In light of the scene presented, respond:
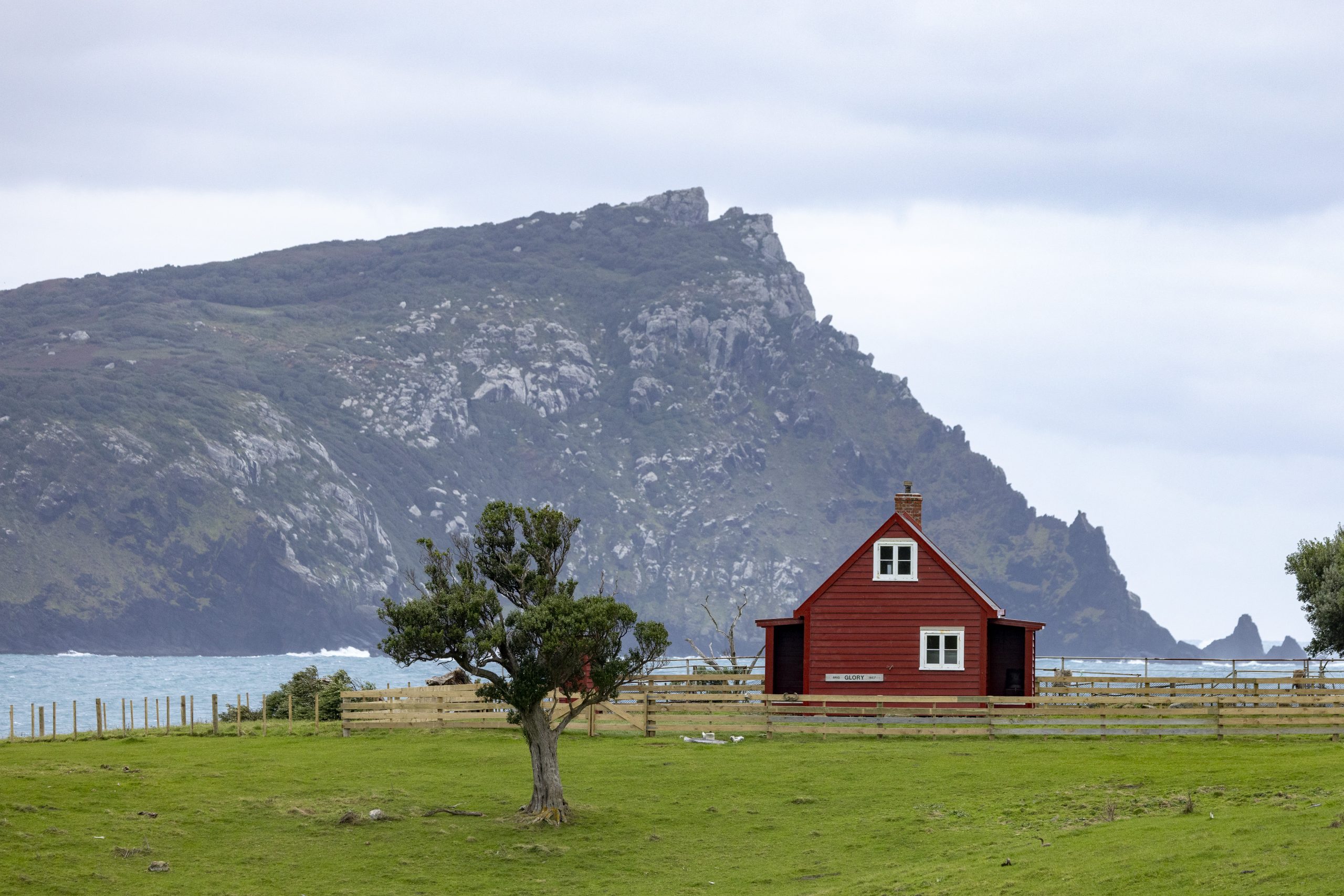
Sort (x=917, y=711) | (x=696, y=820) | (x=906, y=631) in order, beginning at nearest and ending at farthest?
(x=696, y=820), (x=917, y=711), (x=906, y=631)

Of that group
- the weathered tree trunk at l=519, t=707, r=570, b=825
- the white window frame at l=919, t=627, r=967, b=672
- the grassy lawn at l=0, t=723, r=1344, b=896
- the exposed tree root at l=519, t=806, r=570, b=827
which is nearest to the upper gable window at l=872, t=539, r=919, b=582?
the white window frame at l=919, t=627, r=967, b=672

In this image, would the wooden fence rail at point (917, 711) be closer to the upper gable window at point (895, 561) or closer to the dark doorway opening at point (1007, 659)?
the dark doorway opening at point (1007, 659)

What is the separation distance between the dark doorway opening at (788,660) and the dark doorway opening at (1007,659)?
23.4 ft

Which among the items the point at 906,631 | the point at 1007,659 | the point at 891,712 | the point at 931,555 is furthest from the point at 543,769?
the point at 1007,659

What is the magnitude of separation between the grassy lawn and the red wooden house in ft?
32.2

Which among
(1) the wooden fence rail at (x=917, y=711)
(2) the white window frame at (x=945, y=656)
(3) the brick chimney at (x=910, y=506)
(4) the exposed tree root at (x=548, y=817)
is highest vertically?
(3) the brick chimney at (x=910, y=506)

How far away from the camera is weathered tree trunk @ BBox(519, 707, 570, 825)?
35.1 metres

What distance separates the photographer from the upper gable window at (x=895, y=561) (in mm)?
56594

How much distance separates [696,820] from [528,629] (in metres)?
6.08

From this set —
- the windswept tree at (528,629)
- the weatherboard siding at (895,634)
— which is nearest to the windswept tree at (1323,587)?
the weatherboard siding at (895,634)

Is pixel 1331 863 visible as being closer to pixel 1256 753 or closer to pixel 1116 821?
pixel 1116 821

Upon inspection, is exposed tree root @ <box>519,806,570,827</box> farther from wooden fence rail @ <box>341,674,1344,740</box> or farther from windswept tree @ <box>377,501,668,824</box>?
wooden fence rail @ <box>341,674,1344,740</box>

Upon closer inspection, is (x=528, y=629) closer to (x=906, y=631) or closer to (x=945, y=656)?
(x=906, y=631)

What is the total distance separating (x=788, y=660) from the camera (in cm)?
5866
